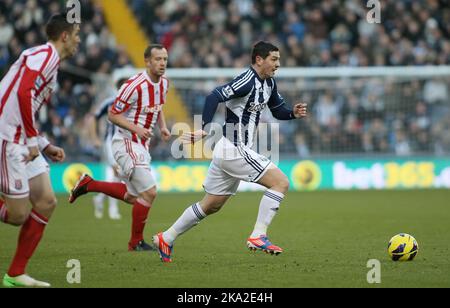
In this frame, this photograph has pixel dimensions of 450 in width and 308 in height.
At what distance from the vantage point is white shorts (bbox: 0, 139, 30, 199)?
7.79 m

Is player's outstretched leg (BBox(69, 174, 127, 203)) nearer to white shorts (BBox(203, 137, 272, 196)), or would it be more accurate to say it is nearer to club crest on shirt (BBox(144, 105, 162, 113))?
club crest on shirt (BBox(144, 105, 162, 113))

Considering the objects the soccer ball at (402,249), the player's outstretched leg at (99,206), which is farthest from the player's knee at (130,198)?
the player's outstretched leg at (99,206)

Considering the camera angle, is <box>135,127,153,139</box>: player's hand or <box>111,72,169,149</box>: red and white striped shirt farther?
<box>111,72,169,149</box>: red and white striped shirt

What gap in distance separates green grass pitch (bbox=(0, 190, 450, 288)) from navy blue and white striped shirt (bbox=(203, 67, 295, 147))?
1427 millimetres

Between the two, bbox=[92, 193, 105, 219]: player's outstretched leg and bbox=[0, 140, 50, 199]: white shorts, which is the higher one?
bbox=[0, 140, 50, 199]: white shorts

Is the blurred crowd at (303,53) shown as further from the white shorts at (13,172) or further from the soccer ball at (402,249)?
the white shorts at (13,172)

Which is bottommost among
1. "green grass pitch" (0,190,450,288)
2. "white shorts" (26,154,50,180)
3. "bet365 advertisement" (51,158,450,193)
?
"green grass pitch" (0,190,450,288)

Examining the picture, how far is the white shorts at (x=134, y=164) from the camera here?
11031 millimetres

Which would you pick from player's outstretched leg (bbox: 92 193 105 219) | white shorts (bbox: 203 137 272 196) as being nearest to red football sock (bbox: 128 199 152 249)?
white shorts (bbox: 203 137 272 196)

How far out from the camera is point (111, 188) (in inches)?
458

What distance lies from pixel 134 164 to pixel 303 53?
16.2 metres

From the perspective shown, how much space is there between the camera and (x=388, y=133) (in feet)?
79.7

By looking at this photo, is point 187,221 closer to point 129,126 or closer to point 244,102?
point 129,126
